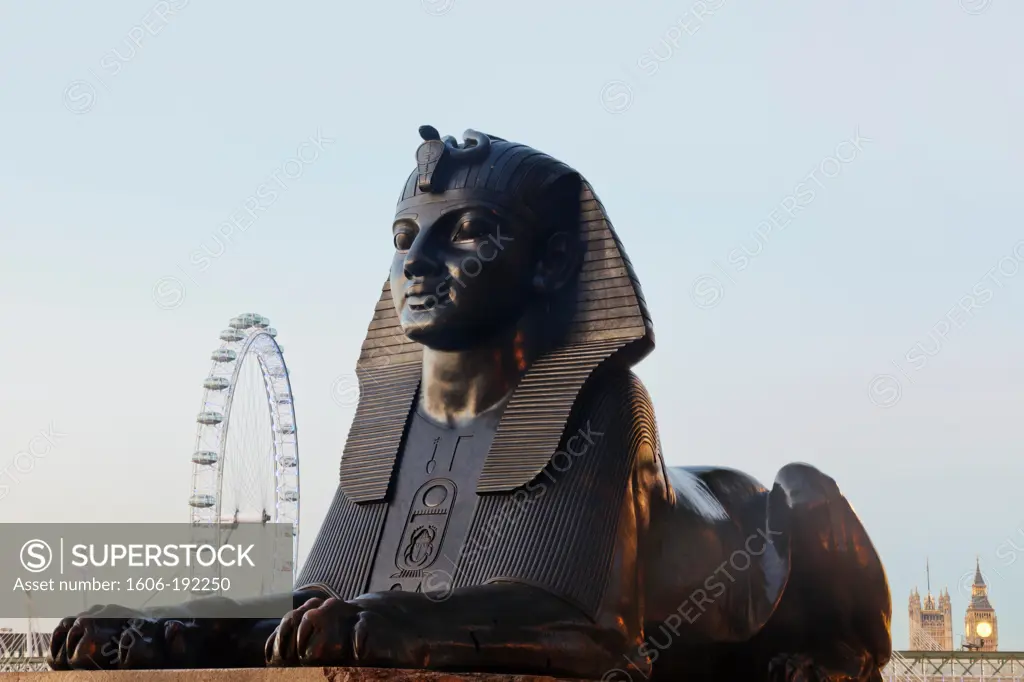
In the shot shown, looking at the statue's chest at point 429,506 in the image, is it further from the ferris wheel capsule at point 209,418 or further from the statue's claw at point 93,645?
the ferris wheel capsule at point 209,418

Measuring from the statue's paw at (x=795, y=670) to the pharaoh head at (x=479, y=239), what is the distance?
1902 mm

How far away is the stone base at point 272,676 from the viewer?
15.6ft

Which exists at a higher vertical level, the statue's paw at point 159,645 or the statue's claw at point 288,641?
the statue's claw at point 288,641

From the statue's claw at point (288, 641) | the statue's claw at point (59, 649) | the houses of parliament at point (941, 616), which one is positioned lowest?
the houses of parliament at point (941, 616)

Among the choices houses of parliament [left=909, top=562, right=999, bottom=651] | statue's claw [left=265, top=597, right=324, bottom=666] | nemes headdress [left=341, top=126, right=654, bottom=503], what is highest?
nemes headdress [left=341, top=126, right=654, bottom=503]

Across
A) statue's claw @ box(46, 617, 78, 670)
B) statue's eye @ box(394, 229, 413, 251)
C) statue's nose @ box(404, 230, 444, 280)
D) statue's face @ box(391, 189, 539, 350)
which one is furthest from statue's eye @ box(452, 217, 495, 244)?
statue's claw @ box(46, 617, 78, 670)

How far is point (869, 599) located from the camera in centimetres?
694

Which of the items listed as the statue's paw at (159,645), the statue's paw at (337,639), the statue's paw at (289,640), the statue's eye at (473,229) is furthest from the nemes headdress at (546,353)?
the statue's paw at (289,640)

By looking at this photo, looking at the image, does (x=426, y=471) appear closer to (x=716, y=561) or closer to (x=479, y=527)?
(x=479, y=527)

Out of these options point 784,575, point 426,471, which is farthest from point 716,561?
point 426,471

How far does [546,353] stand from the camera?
6.45m

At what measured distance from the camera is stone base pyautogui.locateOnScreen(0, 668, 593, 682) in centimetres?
475

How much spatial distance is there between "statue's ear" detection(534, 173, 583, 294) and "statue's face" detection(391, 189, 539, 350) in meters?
0.12

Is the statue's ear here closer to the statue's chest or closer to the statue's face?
the statue's face
